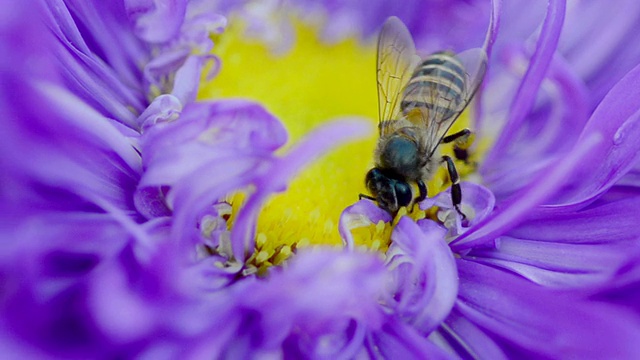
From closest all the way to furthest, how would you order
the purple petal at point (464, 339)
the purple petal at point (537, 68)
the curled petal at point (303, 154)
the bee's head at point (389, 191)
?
the curled petal at point (303, 154)
the purple petal at point (464, 339)
the purple petal at point (537, 68)
the bee's head at point (389, 191)

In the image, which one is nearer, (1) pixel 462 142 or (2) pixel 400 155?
(2) pixel 400 155

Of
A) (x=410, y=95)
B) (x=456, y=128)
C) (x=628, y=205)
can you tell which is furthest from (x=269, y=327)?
(x=456, y=128)

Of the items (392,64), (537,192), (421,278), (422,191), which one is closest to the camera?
(537,192)

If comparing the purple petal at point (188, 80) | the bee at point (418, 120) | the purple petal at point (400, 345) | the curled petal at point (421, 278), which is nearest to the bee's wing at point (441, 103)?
the bee at point (418, 120)

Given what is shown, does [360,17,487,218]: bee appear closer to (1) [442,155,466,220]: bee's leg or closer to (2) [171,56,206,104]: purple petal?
(1) [442,155,466,220]: bee's leg

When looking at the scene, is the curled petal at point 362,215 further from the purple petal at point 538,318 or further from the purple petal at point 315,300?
the purple petal at point 315,300

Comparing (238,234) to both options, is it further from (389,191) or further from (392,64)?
(392,64)

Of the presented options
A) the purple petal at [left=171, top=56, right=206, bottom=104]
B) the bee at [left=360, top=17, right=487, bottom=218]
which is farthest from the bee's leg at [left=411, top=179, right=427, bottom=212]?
the purple petal at [left=171, top=56, right=206, bottom=104]

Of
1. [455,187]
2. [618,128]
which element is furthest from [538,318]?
[455,187]
